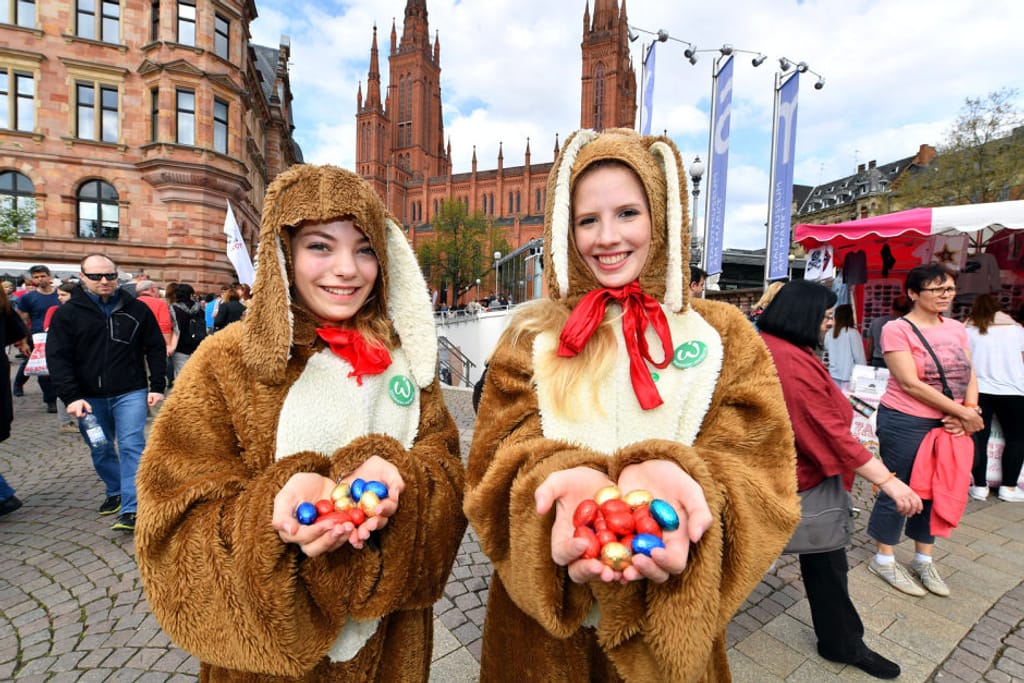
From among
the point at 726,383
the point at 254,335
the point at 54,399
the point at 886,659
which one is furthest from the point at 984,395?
the point at 54,399

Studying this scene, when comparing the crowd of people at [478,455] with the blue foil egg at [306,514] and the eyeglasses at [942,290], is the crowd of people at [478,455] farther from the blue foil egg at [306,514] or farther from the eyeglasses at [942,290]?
the eyeglasses at [942,290]

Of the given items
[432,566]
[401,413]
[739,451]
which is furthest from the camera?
[401,413]

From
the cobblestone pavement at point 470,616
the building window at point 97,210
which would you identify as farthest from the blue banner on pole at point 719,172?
the building window at point 97,210

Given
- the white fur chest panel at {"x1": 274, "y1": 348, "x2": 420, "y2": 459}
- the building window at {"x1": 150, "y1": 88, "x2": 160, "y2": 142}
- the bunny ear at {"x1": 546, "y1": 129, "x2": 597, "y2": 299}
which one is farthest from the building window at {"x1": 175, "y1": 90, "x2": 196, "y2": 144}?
the bunny ear at {"x1": 546, "y1": 129, "x2": 597, "y2": 299}

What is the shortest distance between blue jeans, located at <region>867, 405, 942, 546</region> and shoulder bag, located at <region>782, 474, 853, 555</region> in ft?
Result: 4.13

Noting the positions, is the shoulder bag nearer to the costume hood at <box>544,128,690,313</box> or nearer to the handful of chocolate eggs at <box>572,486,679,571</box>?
the costume hood at <box>544,128,690,313</box>

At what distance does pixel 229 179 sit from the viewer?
1878 centimetres

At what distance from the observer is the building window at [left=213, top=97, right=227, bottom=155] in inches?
733

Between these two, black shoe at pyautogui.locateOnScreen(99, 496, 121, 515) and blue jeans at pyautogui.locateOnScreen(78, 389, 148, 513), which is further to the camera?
black shoe at pyautogui.locateOnScreen(99, 496, 121, 515)

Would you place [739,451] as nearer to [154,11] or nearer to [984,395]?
[984,395]

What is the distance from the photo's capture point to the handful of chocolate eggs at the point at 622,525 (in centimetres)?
88

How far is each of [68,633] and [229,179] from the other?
20.2 meters

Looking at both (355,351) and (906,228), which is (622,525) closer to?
(355,351)

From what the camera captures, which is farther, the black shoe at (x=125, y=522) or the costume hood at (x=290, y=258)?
the black shoe at (x=125, y=522)
